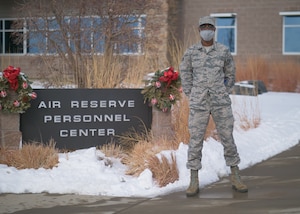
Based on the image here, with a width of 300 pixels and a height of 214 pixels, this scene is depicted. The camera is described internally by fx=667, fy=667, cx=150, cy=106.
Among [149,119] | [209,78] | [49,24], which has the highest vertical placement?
[49,24]

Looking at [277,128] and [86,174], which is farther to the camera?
[277,128]

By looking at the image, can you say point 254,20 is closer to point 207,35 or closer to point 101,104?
point 101,104

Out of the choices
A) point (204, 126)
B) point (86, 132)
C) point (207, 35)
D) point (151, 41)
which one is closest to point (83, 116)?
point (86, 132)

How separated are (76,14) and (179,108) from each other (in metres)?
4.06

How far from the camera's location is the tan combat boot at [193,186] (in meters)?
7.73

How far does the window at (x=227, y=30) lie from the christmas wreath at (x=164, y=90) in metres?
16.6

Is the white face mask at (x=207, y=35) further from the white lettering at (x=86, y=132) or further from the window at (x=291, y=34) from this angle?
the window at (x=291, y=34)

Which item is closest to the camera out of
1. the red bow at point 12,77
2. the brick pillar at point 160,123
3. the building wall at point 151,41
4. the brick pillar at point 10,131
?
the red bow at point 12,77

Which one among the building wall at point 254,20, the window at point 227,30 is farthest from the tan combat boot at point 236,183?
the window at point 227,30

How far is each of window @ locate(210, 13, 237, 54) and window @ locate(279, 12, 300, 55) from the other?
196 cm

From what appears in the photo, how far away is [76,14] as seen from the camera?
14.0m

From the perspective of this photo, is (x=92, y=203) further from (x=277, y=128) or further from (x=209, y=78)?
(x=277, y=128)

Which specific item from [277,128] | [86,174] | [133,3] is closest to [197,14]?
[133,3]

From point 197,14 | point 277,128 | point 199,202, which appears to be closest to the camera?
point 199,202
